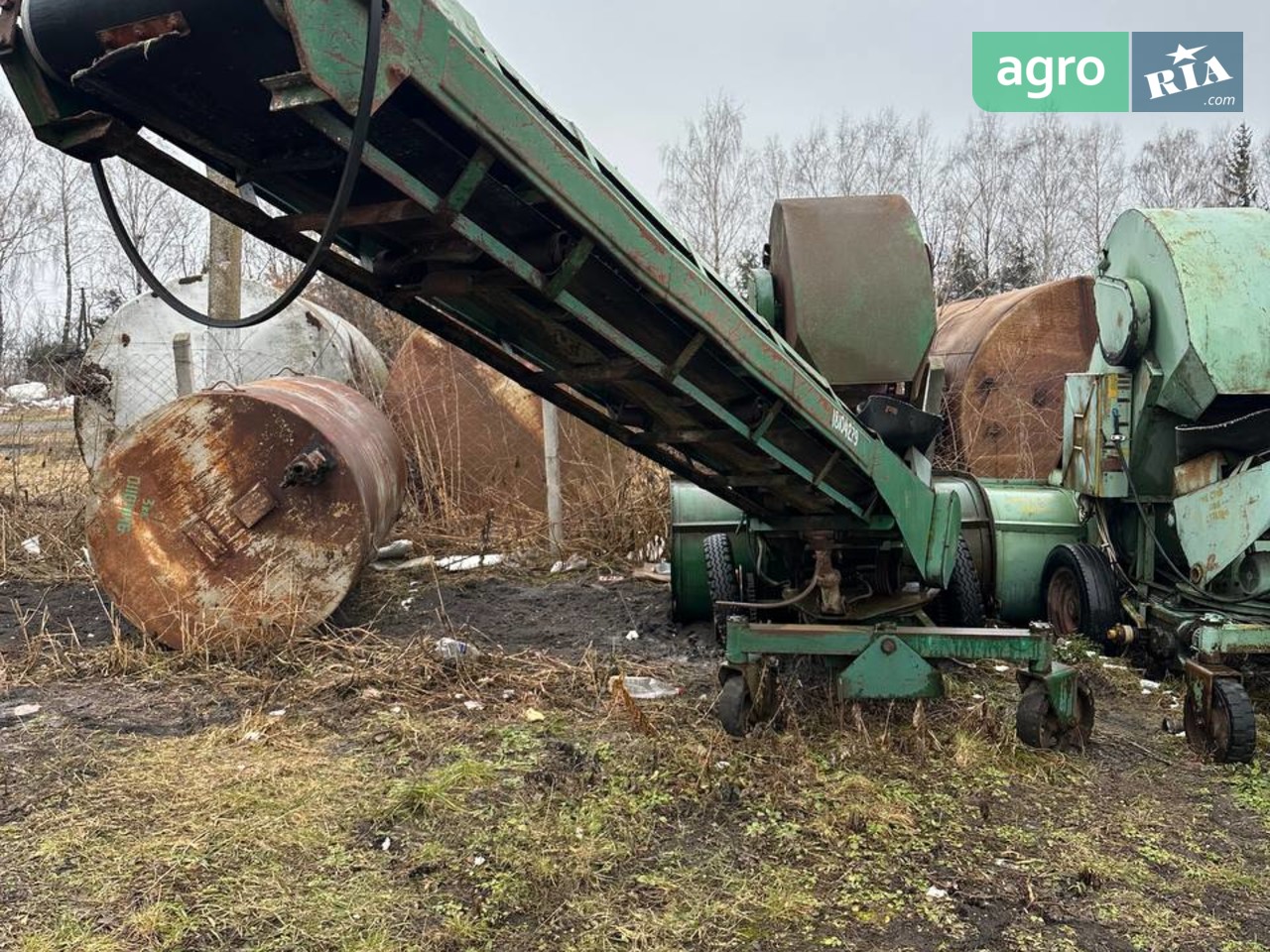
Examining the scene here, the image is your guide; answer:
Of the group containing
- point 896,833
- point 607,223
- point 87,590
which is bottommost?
point 896,833

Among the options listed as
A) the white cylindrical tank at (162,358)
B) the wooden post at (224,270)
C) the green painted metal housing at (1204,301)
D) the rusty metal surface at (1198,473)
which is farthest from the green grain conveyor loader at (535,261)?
the white cylindrical tank at (162,358)

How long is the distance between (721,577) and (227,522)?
2.61m

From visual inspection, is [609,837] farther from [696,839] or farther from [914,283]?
[914,283]

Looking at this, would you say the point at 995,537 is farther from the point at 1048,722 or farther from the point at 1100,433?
the point at 1048,722

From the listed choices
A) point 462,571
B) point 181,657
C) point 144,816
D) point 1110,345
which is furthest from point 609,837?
point 462,571

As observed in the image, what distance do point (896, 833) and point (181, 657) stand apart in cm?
364

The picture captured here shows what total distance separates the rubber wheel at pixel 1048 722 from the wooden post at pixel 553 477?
168 inches

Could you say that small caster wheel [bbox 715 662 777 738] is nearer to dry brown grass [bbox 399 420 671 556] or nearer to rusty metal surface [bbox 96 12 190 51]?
rusty metal surface [bbox 96 12 190 51]

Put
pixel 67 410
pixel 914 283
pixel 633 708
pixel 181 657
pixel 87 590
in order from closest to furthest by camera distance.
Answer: pixel 633 708 → pixel 181 657 → pixel 914 283 → pixel 87 590 → pixel 67 410

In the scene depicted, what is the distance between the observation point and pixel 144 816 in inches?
131

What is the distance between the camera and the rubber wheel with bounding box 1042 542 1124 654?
16.9 feet

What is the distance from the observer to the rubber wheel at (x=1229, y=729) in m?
3.72

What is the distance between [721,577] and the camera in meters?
5.23

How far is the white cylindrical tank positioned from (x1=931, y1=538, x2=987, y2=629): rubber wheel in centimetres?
531
